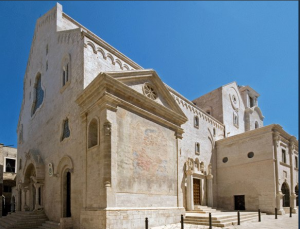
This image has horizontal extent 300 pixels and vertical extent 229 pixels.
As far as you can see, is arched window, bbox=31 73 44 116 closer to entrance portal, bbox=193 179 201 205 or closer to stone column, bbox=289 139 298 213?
entrance portal, bbox=193 179 201 205

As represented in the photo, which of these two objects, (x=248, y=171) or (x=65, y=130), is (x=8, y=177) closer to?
(x=65, y=130)

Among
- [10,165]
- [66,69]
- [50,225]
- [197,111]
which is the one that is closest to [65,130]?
[66,69]

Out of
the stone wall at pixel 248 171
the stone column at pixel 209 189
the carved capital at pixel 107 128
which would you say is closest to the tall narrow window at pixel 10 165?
the stone column at pixel 209 189

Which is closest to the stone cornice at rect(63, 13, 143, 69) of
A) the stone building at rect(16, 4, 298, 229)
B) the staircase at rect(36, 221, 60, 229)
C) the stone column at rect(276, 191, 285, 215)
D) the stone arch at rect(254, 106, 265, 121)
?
the stone building at rect(16, 4, 298, 229)

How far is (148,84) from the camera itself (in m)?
16.1

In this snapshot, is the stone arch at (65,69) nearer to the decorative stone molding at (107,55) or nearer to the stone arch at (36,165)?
the decorative stone molding at (107,55)

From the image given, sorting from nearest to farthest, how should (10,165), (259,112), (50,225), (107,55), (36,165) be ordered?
(50,225), (107,55), (36,165), (10,165), (259,112)

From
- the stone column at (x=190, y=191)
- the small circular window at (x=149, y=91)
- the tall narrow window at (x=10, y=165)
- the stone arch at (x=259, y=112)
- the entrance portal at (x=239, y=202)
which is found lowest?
the entrance portal at (x=239, y=202)

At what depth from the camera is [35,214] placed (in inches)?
696

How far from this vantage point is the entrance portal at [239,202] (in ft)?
77.1

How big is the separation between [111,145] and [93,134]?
2.03m

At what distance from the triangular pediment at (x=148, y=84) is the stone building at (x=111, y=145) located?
6 cm

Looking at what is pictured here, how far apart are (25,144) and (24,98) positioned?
5026 millimetres

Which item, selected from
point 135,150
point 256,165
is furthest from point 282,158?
point 135,150
